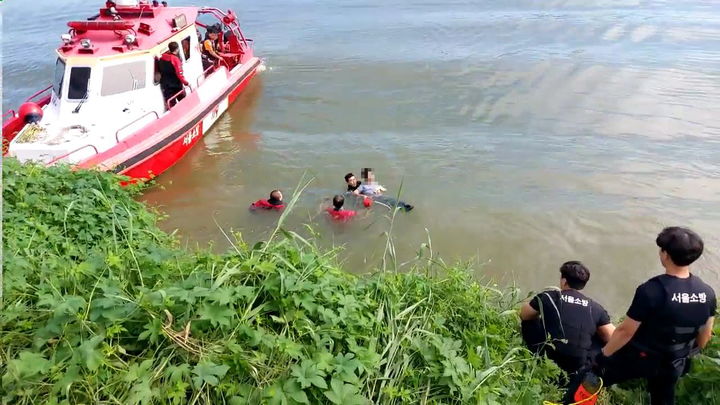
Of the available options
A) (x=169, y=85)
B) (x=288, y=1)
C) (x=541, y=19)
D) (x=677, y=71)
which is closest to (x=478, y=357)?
(x=169, y=85)

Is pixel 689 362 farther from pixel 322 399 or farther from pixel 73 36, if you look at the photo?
pixel 73 36

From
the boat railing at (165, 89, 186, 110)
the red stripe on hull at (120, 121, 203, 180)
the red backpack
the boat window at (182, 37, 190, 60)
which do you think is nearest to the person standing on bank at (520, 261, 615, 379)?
the red backpack

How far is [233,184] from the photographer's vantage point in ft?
28.5

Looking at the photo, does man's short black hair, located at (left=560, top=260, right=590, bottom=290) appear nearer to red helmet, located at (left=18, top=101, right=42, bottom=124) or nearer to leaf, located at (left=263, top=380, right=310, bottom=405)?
leaf, located at (left=263, top=380, right=310, bottom=405)

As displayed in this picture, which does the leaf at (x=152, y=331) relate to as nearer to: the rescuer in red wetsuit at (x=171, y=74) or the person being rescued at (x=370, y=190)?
the person being rescued at (x=370, y=190)

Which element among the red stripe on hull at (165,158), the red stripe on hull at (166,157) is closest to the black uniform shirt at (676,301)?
the red stripe on hull at (165,158)

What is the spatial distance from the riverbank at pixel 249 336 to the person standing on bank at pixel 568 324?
7.0 inches

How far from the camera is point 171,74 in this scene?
918cm

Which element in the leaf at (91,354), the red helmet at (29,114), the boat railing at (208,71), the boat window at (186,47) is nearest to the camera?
the leaf at (91,354)

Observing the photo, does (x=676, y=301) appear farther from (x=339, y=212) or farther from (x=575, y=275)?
(x=339, y=212)

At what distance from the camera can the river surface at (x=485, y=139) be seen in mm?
7105

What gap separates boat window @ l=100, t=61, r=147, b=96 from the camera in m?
8.31

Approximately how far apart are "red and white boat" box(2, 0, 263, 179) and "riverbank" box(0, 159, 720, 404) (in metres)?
3.99

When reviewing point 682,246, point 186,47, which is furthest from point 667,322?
point 186,47
